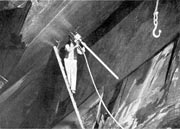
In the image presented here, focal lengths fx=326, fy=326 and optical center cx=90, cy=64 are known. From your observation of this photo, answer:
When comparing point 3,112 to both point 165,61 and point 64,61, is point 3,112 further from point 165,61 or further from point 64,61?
point 165,61

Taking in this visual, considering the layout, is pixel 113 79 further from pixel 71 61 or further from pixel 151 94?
pixel 71 61

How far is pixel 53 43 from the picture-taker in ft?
9.28

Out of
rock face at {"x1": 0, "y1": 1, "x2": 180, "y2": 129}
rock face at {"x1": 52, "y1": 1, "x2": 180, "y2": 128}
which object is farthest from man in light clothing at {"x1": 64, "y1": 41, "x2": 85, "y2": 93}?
rock face at {"x1": 52, "y1": 1, "x2": 180, "y2": 128}

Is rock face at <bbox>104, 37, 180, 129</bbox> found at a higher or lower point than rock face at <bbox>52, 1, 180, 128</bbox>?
lower

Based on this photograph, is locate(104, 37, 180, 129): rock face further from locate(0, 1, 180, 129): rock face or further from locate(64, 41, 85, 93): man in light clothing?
locate(64, 41, 85, 93): man in light clothing

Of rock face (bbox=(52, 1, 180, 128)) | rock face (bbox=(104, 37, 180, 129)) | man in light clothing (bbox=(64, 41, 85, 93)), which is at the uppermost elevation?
man in light clothing (bbox=(64, 41, 85, 93))

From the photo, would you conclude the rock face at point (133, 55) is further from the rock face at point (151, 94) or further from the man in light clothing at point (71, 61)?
the man in light clothing at point (71, 61)

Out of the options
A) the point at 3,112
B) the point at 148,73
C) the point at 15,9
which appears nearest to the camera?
the point at 15,9

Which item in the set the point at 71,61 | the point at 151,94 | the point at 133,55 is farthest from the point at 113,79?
the point at 71,61

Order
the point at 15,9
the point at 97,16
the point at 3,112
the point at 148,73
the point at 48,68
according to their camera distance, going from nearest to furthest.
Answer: the point at 15,9 → the point at 97,16 → the point at 48,68 → the point at 3,112 → the point at 148,73

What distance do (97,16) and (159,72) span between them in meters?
1.11

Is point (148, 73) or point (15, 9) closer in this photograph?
point (15, 9)

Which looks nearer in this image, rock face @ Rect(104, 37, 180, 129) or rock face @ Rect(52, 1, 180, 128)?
rock face @ Rect(52, 1, 180, 128)

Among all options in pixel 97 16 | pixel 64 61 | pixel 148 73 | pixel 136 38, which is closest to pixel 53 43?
pixel 64 61
